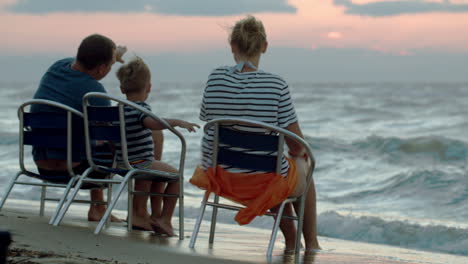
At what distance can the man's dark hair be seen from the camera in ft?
14.0

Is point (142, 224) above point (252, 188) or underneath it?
underneath

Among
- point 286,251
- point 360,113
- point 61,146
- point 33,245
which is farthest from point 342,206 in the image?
point 360,113

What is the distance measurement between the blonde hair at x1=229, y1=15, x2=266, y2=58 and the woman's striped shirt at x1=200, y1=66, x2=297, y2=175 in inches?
4.9

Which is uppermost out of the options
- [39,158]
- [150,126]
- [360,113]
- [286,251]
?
[150,126]

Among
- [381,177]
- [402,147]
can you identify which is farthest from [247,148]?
[402,147]

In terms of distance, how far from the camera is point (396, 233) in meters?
6.34

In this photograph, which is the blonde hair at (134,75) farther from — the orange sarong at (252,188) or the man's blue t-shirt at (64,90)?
the orange sarong at (252,188)

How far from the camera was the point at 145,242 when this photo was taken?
155 inches

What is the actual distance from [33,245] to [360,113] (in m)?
19.9

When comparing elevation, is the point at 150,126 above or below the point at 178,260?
above

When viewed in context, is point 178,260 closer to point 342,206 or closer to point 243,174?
point 243,174

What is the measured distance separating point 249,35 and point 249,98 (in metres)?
0.35

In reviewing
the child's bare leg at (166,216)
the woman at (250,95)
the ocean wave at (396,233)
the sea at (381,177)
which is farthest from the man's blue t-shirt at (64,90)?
the ocean wave at (396,233)

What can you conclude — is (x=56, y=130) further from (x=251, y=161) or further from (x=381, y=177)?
(x=381, y=177)
